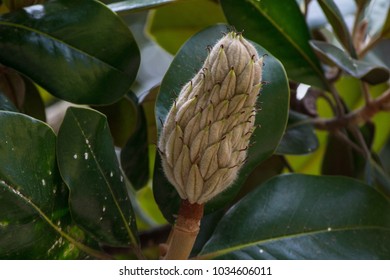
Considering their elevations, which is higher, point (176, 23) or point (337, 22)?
point (337, 22)

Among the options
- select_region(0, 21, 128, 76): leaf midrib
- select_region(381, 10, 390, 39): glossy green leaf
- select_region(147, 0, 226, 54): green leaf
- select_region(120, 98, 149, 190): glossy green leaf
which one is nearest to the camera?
select_region(0, 21, 128, 76): leaf midrib

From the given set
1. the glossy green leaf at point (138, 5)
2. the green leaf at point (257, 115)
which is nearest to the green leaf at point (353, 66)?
the green leaf at point (257, 115)

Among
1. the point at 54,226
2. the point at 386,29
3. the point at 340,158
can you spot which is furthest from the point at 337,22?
the point at 54,226

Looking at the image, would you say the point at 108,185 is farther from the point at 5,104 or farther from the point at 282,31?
the point at 282,31

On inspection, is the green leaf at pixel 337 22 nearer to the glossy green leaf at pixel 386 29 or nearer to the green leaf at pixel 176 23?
the glossy green leaf at pixel 386 29

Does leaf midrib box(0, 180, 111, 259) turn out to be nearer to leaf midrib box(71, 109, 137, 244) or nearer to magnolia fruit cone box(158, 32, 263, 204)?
leaf midrib box(71, 109, 137, 244)

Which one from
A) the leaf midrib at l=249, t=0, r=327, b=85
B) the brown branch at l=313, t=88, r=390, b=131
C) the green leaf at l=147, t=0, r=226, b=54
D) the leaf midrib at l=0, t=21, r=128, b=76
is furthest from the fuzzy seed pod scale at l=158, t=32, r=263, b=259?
the green leaf at l=147, t=0, r=226, b=54
